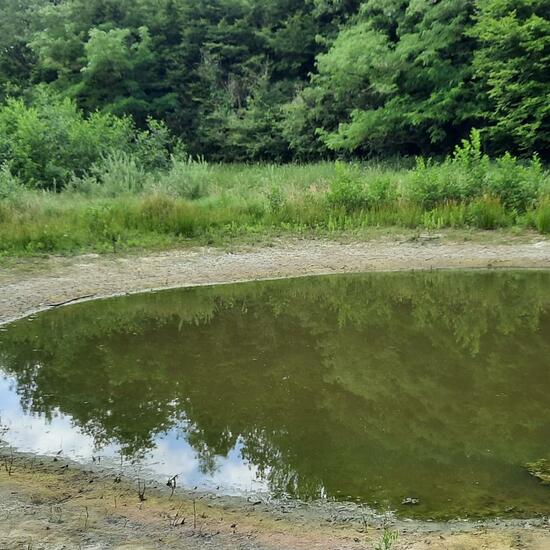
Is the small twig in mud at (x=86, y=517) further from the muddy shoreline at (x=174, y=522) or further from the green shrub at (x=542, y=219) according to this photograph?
the green shrub at (x=542, y=219)

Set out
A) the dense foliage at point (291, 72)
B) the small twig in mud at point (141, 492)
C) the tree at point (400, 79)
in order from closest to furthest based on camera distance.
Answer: the small twig in mud at point (141, 492) → the dense foliage at point (291, 72) → the tree at point (400, 79)

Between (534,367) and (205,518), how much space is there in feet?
11.4

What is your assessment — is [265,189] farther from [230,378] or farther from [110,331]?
[230,378]

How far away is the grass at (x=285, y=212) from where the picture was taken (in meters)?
11.4

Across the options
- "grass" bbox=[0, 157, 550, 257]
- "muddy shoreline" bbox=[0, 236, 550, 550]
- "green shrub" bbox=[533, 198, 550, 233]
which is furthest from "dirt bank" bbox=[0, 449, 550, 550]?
"green shrub" bbox=[533, 198, 550, 233]

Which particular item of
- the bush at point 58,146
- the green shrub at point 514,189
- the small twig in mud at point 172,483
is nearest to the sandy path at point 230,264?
the green shrub at point 514,189

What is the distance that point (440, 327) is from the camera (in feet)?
23.2

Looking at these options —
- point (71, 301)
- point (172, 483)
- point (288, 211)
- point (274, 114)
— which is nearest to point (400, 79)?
point (274, 114)

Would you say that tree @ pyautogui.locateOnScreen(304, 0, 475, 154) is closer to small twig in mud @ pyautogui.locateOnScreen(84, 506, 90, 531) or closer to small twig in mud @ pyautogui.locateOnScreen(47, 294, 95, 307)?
small twig in mud @ pyautogui.locateOnScreen(47, 294, 95, 307)

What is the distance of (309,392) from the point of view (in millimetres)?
5355

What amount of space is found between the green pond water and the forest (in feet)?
13.8

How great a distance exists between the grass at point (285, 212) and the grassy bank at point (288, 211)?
0.02 metres

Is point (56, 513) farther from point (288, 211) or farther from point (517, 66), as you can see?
point (517, 66)

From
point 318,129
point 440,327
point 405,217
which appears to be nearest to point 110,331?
point 440,327
